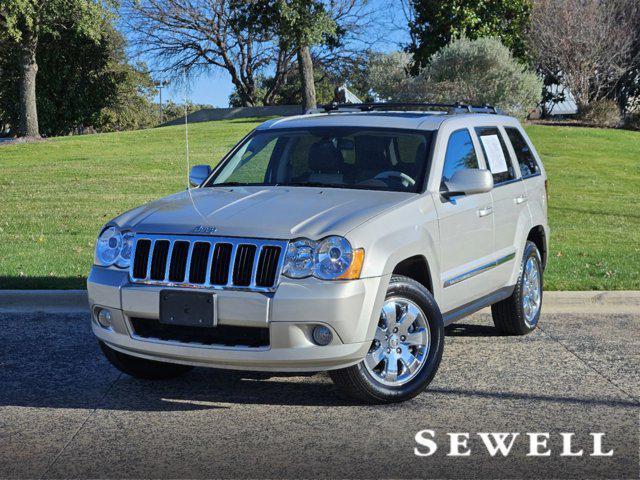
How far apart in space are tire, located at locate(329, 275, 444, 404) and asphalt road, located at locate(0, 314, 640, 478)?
0.38ft

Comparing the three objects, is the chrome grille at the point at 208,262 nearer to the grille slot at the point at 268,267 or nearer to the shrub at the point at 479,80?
the grille slot at the point at 268,267

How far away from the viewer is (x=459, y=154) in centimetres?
700

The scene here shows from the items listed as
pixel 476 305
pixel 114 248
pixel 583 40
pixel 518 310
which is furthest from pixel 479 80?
pixel 114 248

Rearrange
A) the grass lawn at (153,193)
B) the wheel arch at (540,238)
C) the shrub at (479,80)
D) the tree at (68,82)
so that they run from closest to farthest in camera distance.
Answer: the wheel arch at (540,238)
the grass lawn at (153,193)
the shrub at (479,80)
the tree at (68,82)

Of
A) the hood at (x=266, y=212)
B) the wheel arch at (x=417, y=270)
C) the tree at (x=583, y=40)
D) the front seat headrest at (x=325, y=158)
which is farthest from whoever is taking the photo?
the tree at (x=583, y=40)

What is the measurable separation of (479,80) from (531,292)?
29.8 m

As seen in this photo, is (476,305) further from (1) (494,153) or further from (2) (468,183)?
(1) (494,153)

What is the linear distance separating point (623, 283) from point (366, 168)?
464 centimetres

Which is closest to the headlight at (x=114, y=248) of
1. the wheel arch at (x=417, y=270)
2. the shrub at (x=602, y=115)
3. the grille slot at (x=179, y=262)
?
the grille slot at (x=179, y=262)

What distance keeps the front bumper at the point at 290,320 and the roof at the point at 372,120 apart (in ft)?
5.75

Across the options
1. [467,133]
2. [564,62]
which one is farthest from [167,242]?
[564,62]

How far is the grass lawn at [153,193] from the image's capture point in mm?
11016

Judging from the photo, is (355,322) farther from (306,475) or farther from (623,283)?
(623,283)

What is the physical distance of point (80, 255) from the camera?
11.7 m
